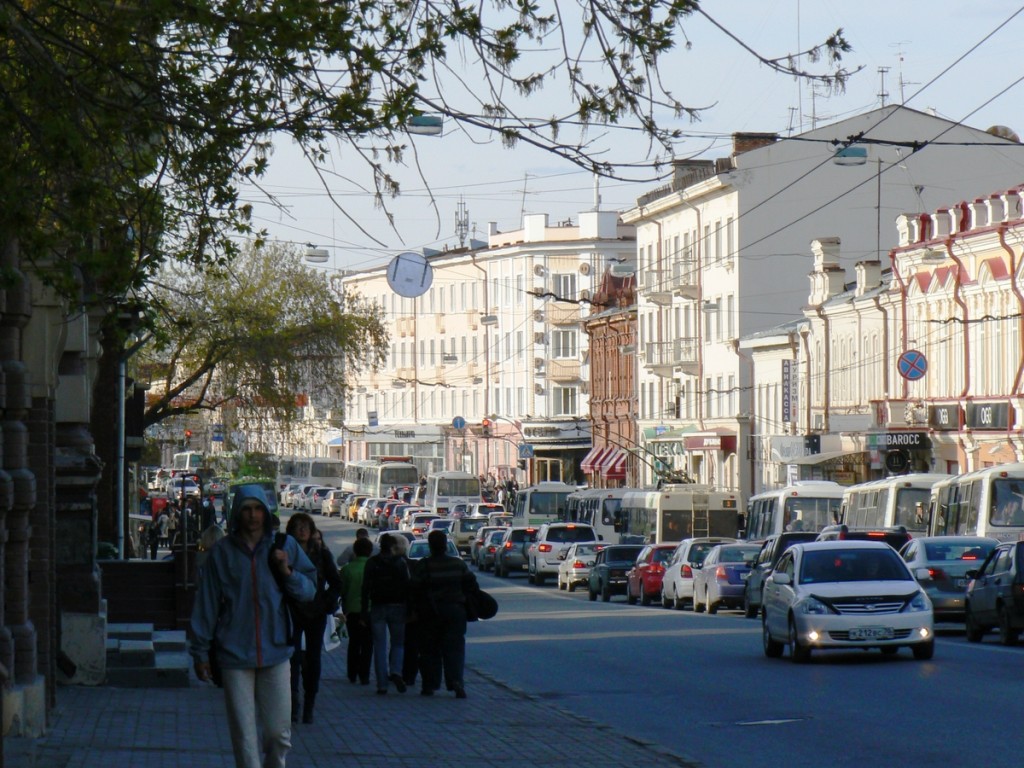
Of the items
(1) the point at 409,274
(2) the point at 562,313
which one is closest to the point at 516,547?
(1) the point at 409,274

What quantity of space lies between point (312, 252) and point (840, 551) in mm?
25429

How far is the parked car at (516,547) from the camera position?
5741cm

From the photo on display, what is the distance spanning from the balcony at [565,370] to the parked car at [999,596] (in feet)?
266

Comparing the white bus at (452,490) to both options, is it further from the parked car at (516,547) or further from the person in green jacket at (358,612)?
the person in green jacket at (358,612)

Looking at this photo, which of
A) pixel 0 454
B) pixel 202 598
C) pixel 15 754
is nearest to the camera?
pixel 202 598

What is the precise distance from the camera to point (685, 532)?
188 feet

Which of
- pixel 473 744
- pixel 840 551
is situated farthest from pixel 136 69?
pixel 840 551

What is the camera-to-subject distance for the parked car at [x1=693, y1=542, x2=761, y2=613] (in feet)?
126

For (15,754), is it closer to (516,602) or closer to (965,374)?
(516,602)

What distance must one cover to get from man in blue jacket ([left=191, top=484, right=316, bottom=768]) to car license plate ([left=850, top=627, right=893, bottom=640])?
1294 centimetres

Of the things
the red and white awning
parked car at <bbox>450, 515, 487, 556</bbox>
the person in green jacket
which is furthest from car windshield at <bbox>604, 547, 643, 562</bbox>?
the red and white awning

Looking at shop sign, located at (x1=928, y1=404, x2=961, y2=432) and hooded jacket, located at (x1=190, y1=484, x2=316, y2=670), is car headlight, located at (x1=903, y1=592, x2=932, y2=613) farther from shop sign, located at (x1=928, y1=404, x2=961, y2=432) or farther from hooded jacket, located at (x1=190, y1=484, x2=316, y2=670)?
shop sign, located at (x1=928, y1=404, x2=961, y2=432)

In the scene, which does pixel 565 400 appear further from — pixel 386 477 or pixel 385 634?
pixel 385 634

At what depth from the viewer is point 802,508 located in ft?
160
